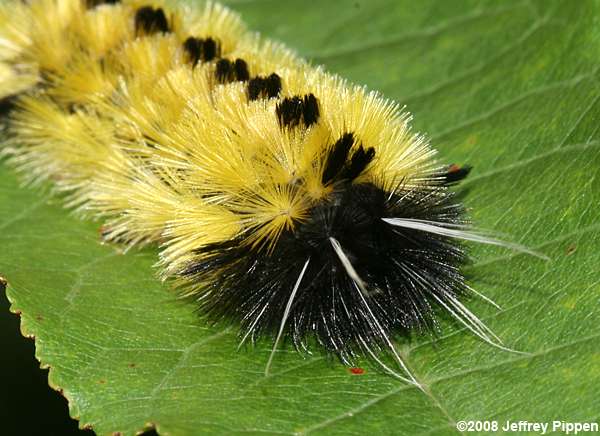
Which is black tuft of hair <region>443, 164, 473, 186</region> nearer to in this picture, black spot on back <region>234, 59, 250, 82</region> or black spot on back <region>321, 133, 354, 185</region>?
black spot on back <region>321, 133, 354, 185</region>

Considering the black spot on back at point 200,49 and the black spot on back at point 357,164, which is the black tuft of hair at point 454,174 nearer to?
the black spot on back at point 357,164

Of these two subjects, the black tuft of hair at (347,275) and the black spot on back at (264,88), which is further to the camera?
the black spot on back at (264,88)

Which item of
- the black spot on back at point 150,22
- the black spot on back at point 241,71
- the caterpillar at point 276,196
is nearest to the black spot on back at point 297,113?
the caterpillar at point 276,196

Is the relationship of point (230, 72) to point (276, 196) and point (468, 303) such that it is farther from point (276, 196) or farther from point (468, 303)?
point (468, 303)

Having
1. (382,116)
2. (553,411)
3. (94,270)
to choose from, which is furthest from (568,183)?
(94,270)

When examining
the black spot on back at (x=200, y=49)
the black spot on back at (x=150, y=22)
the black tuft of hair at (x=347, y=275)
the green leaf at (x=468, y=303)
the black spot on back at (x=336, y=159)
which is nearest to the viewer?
the green leaf at (x=468, y=303)

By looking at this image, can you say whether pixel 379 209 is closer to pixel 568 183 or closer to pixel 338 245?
pixel 338 245
